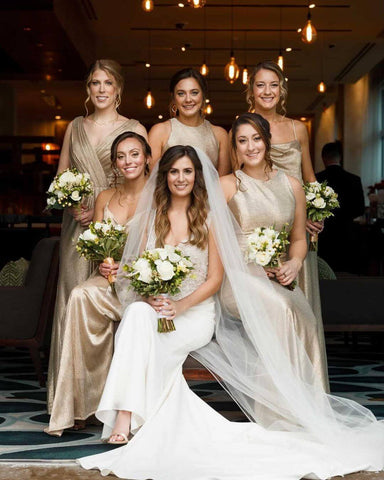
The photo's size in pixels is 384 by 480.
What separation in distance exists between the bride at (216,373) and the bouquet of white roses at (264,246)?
0.30 ft

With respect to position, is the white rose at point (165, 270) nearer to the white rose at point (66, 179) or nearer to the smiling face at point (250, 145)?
the smiling face at point (250, 145)

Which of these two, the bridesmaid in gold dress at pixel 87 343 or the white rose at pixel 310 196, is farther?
the white rose at pixel 310 196

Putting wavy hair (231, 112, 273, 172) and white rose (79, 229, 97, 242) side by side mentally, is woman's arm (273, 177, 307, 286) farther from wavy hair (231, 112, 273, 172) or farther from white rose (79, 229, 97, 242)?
white rose (79, 229, 97, 242)

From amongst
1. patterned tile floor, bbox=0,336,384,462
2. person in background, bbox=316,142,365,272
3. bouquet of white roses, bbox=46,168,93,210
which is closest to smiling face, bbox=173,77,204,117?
bouquet of white roses, bbox=46,168,93,210

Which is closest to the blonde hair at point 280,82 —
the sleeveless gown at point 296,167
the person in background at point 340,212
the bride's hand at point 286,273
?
the sleeveless gown at point 296,167

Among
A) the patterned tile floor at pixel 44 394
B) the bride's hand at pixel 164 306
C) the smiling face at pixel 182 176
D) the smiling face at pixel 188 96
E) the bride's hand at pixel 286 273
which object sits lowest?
the patterned tile floor at pixel 44 394

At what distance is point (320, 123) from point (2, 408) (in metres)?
19.5

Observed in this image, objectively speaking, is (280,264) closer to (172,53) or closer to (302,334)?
(302,334)

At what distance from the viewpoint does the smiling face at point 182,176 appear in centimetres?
459

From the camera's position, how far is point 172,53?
15.6 m

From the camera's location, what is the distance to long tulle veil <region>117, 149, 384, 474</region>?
161 inches

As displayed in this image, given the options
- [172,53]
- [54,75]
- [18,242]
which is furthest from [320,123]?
[18,242]

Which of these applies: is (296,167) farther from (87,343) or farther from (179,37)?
(179,37)

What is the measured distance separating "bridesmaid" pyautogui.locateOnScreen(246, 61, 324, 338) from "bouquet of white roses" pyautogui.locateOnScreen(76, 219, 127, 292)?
1.07 metres
